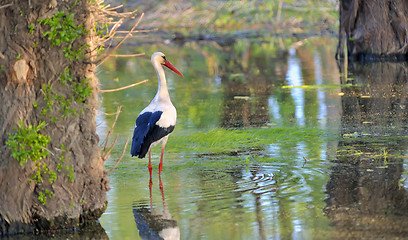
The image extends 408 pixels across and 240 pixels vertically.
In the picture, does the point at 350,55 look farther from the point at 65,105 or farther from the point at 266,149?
the point at 65,105

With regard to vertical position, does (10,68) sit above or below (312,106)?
above

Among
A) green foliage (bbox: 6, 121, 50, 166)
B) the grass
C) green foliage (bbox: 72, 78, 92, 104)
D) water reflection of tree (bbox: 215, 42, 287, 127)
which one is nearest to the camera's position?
green foliage (bbox: 6, 121, 50, 166)

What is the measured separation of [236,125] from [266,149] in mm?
1979

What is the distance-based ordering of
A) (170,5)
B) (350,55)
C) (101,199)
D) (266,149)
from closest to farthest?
(101,199) < (266,149) < (350,55) < (170,5)

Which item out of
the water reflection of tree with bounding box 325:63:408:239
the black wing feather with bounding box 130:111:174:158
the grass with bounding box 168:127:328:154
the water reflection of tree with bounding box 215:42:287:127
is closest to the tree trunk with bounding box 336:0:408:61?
the water reflection of tree with bounding box 215:42:287:127

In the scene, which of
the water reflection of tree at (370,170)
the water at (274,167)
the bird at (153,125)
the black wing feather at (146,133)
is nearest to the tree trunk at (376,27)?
the water at (274,167)

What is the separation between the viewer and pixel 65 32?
19.3 ft

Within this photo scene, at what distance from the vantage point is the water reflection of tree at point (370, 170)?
591 centimetres

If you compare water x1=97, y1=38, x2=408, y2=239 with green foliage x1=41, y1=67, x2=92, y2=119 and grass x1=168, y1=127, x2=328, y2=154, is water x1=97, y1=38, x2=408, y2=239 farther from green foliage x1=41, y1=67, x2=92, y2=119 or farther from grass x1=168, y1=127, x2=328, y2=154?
green foliage x1=41, y1=67, x2=92, y2=119

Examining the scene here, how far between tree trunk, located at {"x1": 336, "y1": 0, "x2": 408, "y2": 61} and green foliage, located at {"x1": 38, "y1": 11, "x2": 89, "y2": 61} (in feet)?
48.7

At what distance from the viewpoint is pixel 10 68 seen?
5.89 meters

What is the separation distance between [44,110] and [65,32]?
25.3 inches

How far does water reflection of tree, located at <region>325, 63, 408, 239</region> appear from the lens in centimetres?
591

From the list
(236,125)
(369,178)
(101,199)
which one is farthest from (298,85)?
(101,199)
